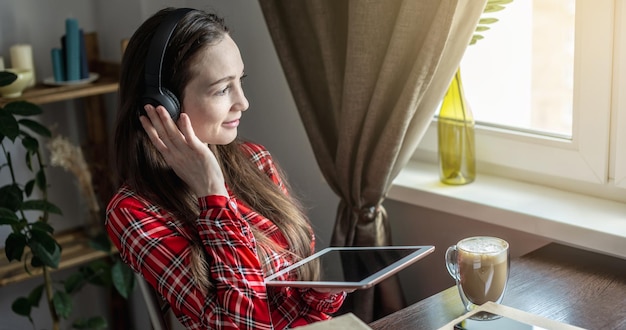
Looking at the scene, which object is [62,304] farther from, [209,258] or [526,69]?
[526,69]

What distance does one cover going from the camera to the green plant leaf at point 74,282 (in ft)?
7.61

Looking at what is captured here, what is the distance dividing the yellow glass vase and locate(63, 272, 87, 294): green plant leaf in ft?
3.40

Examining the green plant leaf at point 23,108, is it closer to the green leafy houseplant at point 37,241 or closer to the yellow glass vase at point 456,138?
the green leafy houseplant at point 37,241

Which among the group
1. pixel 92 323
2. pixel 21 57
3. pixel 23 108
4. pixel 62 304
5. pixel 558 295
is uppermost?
pixel 21 57

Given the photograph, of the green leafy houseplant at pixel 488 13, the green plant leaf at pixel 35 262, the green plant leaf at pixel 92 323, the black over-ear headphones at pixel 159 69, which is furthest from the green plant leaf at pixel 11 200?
the green leafy houseplant at pixel 488 13

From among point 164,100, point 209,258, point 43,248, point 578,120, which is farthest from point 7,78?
point 578,120

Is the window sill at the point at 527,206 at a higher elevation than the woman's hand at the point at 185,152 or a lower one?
lower

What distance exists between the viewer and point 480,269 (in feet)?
4.47

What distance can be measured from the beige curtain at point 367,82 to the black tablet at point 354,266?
40 cm

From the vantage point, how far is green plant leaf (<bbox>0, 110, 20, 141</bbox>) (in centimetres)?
200

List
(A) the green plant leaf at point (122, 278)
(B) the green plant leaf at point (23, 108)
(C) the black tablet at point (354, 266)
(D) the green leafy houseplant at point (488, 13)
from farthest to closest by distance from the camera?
(A) the green plant leaf at point (122, 278)
(B) the green plant leaf at point (23, 108)
(D) the green leafy houseplant at point (488, 13)
(C) the black tablet at point (354, 266)

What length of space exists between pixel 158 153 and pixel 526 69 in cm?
84

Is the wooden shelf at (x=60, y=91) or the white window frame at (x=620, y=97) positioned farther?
the wooden shelf at (x=60, y=91)

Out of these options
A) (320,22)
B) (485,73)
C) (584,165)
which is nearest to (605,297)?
(584,165)
